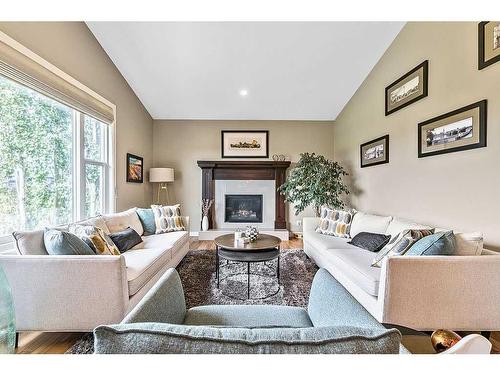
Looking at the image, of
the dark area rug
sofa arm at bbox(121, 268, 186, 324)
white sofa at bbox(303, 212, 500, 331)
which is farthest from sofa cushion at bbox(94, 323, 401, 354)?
the dark area rug

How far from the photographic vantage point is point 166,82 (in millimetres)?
4133

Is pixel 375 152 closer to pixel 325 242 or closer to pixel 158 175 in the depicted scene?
pixel 325 242

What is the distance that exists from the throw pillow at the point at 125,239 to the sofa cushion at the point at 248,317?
168 centimetres

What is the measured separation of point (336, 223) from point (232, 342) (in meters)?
3.20

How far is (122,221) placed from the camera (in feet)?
10.2

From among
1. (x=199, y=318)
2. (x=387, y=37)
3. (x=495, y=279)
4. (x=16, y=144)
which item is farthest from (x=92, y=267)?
(x=387, y=37)

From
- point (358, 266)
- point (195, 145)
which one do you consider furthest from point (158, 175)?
point (358, 266)

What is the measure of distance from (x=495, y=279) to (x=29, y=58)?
4.11m

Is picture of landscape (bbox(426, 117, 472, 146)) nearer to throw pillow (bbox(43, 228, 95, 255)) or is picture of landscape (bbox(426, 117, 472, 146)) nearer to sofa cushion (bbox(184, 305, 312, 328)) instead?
sofa cushion (bbox(184, 305, 312, 328))

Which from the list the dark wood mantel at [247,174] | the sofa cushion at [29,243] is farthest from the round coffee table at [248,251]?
the dark wood mantel at [247,174]

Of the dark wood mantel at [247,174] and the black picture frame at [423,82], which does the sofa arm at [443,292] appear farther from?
the dark wood mantel at [247,174]

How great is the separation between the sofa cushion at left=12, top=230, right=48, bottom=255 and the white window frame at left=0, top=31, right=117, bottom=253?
45 centimetres

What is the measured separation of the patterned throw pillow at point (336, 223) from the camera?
3.41 meters
